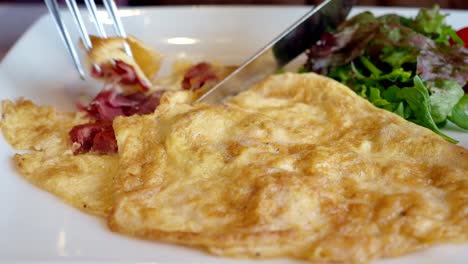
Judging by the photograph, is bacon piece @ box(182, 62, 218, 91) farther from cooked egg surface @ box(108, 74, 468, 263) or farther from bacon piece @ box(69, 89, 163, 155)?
cooked egg surface @ box(108, 74, 468, 263)

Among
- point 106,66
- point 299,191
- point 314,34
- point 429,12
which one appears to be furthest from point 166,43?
point 299,191

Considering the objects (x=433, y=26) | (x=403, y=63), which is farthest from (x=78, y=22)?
(x=433, y=26)

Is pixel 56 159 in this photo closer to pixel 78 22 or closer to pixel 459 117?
pixel 78 22

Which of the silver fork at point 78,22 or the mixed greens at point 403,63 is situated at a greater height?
the silver fork at point 78,22

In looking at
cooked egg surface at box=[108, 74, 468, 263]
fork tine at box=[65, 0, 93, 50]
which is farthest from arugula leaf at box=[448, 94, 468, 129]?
fork tine at box=[65, 0, 93, 50]

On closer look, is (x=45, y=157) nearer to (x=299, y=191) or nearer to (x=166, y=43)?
(x=299, y=191)

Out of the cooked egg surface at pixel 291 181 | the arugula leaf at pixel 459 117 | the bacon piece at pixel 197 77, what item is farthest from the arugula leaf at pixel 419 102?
the bacon piece at pixel 197 77

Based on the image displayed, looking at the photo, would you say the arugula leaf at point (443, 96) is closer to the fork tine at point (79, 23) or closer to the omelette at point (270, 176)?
the omelette at point (270, 176)
